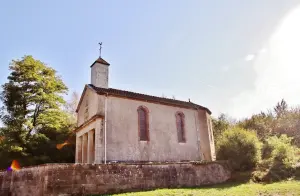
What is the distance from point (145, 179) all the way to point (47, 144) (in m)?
15.4

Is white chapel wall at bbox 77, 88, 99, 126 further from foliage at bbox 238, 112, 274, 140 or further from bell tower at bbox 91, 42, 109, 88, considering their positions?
foliage at bbox 238, 112, 274, 140

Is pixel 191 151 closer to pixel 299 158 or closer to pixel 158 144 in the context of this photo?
pixel 158 144

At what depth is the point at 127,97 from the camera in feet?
64.4

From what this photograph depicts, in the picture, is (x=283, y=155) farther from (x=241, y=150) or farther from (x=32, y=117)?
(x=32, y=117)

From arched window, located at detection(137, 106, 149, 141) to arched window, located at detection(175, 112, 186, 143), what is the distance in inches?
133

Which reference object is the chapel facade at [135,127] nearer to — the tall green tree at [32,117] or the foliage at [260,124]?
the tall green tree at [32,117]

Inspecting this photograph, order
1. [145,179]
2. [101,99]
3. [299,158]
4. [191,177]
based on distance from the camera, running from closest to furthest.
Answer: [145,179]
[191,177]
[299,158]
[101,99]

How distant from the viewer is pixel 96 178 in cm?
1214

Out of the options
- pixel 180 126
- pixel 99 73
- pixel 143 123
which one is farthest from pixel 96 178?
pixel 99 73

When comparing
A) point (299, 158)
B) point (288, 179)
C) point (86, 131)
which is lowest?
point (288, 179)

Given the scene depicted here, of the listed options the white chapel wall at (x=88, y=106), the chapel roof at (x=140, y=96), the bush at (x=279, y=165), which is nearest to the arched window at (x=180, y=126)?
the chapel roof at (x=140, y=96)

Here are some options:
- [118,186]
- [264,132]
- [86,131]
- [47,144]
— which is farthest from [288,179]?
[47,144]

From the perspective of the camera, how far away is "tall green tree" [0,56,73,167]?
22953 millimetres

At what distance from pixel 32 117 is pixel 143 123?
1287 cm
